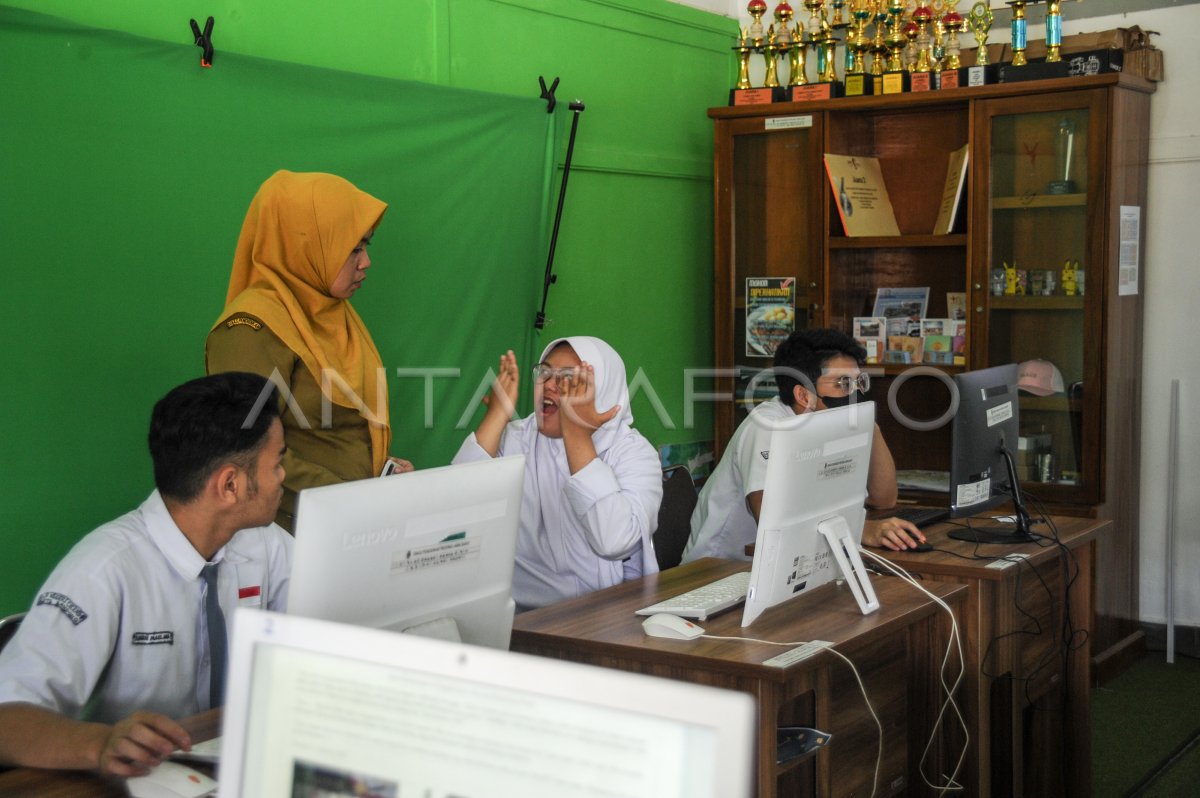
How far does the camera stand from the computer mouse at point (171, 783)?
1.57 m

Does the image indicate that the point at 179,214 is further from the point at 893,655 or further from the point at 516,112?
the point at 893,655

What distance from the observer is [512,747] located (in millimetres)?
953

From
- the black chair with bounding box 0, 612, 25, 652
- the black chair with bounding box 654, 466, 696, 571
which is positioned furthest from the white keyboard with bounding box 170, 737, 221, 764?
the black chair with bounding box 654, 466, 696, 571

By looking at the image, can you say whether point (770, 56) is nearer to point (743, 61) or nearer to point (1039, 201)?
point (743, 61)

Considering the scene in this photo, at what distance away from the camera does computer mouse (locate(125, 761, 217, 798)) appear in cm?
157

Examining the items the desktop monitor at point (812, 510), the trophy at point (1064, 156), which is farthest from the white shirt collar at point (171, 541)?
the trophy at point (1064, 156)

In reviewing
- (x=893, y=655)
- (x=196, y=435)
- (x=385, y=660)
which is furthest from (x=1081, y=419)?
(x=385, y=660)

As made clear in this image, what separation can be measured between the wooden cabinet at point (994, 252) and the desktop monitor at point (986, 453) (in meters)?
1.16

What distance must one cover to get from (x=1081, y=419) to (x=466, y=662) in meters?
3.82

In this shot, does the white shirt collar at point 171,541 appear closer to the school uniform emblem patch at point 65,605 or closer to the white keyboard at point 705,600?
the school uniform emblem patch at point 65,605

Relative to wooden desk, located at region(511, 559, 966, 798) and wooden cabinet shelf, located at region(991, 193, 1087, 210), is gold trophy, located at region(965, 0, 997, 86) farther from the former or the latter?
wooden desk, located at region(511, 559, 966, 798)

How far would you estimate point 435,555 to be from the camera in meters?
1.66

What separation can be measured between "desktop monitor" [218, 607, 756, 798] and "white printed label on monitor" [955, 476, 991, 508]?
235 centimetres

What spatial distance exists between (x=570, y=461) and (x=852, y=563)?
71 centimetres
